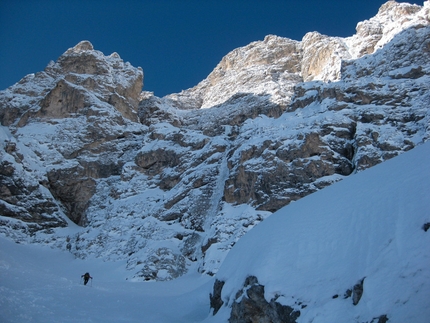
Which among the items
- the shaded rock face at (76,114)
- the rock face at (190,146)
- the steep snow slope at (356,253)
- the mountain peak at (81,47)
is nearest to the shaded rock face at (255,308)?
the steep snow slope at (356,253)

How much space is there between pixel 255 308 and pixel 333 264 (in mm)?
3261

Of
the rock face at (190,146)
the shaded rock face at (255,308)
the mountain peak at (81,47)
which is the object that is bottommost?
the shaded rock face at (255,308)

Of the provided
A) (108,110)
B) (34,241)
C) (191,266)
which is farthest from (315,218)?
(108,110)

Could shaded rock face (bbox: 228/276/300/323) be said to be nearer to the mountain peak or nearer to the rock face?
the rock face

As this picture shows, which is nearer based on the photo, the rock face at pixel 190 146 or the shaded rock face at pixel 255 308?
the shaded rock face at pixel 255 308

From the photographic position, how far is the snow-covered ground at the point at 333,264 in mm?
8406

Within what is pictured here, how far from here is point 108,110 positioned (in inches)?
2953

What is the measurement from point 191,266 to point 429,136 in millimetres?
25678

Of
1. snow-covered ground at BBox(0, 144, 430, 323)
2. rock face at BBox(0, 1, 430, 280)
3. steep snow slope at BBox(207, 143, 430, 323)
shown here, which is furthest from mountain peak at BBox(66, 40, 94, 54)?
steep snow slope at BBox(207, 143, 430, 323)

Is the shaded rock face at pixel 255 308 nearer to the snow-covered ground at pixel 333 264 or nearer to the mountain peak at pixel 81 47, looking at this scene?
the snow-covered ground at pixel 333 264

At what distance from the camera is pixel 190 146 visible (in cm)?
6094

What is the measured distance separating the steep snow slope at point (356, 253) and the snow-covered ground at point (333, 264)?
0.03 metres

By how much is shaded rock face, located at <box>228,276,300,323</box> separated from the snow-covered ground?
0.82 feet

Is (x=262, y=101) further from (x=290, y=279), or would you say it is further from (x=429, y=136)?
(x=290, y=279)
